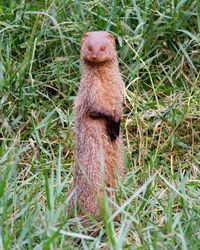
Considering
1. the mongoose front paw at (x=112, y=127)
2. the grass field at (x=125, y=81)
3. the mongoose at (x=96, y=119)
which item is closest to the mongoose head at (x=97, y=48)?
the mongoose at (x=96, y=119)

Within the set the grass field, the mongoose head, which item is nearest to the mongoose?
the mongoose head

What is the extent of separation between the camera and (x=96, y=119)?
13.9 ft

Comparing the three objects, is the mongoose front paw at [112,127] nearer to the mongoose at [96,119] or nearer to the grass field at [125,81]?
the mongoose at [96,119]

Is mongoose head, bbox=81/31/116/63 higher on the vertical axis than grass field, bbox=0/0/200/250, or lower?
higher

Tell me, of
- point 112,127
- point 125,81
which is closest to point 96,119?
point 112,127

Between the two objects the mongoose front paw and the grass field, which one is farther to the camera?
the grass field

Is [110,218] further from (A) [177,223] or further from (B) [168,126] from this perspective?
(B) [168,126]

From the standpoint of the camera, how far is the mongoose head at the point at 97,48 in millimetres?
4156

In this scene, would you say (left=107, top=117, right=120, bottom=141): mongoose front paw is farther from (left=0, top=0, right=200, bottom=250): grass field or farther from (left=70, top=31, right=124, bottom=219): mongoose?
(left=0, top=0, right=200, bottom=250): grass field

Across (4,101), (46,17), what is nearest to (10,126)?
Result: (4,101)

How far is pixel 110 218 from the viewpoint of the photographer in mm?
3469

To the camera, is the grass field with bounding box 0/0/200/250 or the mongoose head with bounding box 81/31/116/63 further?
the grass field with bounding box 0/0/200/250

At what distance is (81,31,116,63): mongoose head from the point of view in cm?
416

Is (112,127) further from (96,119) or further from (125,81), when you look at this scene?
(125,81)
